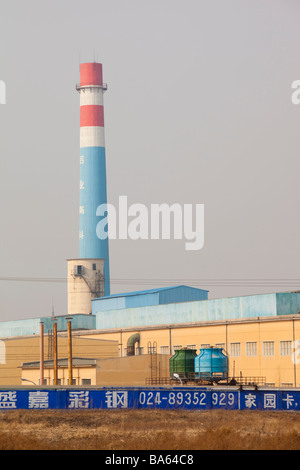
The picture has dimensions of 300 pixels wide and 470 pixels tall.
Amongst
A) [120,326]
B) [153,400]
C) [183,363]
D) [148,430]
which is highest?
[120,326]

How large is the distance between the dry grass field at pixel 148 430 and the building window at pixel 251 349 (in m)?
19.7

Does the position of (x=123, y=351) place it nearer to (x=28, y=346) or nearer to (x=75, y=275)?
(x=28, y=346)

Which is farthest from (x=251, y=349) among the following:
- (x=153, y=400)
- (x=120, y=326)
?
(x=153, y=400)

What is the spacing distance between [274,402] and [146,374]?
69.5 feet

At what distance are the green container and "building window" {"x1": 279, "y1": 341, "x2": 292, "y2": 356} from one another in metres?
4.91

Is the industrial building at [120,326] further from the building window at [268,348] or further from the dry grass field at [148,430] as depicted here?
the dry grass field at [148,430]

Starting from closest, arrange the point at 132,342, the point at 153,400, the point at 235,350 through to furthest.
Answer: the point at 153,400
the point at 235,350
the point at 132,342

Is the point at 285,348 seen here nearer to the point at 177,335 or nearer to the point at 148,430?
the point at 177,335

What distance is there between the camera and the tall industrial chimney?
70875 millimetres

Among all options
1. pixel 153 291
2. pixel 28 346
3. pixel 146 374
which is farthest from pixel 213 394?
pixel 153 291

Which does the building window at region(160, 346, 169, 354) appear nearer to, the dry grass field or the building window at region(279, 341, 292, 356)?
the building window at region(279, 341, 292, 356)

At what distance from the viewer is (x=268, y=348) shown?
157ft

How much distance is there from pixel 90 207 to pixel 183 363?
28.8 metres

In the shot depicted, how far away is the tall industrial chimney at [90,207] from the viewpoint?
70.9 metres
